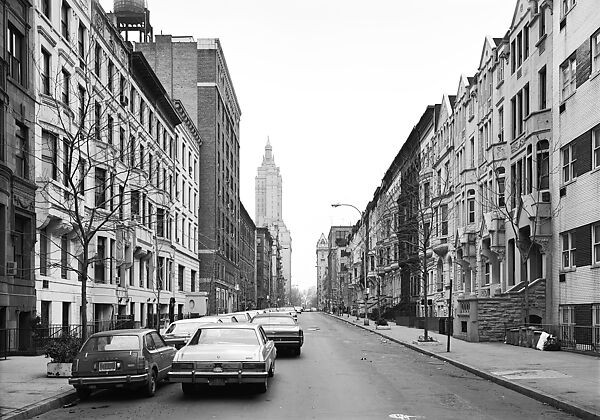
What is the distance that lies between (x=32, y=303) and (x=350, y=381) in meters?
14.7

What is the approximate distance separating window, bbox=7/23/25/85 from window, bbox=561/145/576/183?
21.3 metres

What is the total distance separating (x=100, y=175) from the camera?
38344 mm

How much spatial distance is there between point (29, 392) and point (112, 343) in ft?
6.39

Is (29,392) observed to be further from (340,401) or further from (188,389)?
(340,401)

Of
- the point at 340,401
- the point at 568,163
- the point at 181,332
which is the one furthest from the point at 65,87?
the point at 340,401

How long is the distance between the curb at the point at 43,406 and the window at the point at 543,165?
2232 cm

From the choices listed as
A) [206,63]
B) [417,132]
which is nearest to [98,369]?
[417,132]

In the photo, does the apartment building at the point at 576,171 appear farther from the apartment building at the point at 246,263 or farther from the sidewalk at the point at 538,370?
the apartment building at the point at 246,263

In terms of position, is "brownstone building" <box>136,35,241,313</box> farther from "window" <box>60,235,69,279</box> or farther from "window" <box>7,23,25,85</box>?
"window" <box>7,23,25,85</box>

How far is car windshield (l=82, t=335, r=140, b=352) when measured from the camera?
14.6 meters

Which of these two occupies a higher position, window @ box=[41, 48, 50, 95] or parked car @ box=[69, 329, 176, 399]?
window @ box=[41, 48, 50, 95]

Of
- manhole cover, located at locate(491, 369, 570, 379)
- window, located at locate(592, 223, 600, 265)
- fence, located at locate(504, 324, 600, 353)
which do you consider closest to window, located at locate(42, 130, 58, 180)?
manhole cover, located at locate(491, 369, 570, 379)

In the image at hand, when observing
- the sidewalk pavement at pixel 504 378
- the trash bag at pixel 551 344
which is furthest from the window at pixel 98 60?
the trash bag at pixel 551 344

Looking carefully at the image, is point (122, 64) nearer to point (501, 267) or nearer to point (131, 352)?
point (501, 267)
